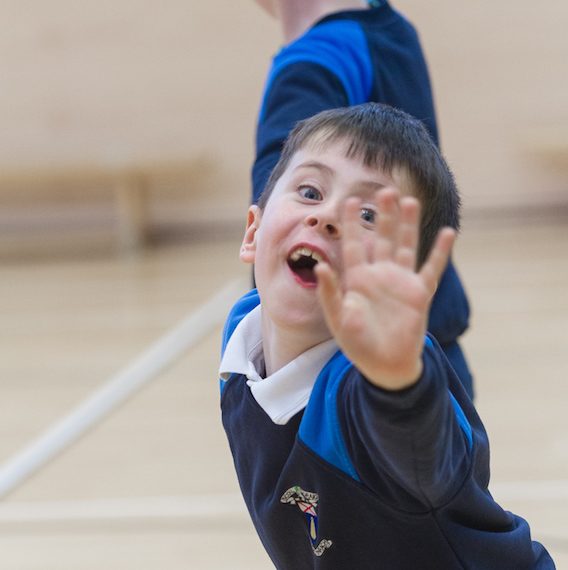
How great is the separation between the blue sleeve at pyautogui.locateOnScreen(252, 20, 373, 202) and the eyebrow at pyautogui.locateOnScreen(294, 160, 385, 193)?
11.1 inches

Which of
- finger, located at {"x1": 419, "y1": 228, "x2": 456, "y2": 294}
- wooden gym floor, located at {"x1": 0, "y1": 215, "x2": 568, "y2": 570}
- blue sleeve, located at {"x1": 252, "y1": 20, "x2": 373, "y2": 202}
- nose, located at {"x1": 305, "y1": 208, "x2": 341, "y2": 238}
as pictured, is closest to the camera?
finger, located at {"x1": 419, "y1": 228, "x2": 456, "y2": 294}

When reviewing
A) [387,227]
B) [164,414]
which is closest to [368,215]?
[387,227]

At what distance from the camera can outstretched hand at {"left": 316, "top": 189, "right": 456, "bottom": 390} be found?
63 centimetres

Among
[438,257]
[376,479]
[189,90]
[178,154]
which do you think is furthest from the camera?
[189,90]

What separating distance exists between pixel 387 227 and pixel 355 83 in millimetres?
555

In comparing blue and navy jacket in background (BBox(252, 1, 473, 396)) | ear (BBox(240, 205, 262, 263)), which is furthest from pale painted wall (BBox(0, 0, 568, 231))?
ear (BBox(240, 205, 262, 263))

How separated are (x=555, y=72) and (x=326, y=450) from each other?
172 inches

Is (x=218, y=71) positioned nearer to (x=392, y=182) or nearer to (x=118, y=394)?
(x=118, y=394)

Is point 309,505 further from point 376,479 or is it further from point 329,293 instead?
point 329,293

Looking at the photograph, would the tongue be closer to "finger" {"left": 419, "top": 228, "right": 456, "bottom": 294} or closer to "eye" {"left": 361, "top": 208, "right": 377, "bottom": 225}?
"eye" {"left": 361, "top": 208, "right": 377, "bottom": 225}

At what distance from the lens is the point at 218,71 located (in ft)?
15.9

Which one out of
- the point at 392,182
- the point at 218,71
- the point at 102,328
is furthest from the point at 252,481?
the point at 218,71

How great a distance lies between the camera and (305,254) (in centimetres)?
80

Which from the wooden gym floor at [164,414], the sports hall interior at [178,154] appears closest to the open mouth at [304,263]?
the wooden gym floor at [164,414]
